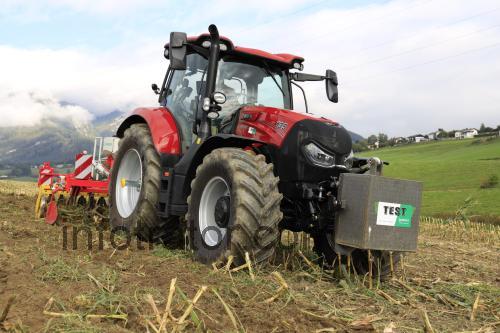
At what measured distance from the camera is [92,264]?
4348 mm

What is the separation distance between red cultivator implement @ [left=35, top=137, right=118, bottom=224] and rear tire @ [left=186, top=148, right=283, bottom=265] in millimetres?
3325

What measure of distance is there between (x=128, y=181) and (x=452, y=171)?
143 feet

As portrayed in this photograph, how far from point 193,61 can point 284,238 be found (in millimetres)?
3391

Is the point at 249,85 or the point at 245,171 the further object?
the point at 249,85

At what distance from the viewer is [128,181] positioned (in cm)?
701

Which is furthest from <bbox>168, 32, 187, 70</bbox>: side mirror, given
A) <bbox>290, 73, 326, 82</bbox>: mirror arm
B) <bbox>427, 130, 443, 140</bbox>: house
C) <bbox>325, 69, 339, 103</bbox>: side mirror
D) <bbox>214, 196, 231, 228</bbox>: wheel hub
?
<bbox>427, 130, 443, 140</bbox>: house

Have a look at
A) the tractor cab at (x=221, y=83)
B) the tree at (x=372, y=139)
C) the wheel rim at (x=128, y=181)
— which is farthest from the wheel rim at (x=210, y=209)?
the tree at (x=372, y=139)

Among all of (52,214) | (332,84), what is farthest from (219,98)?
(52,214)

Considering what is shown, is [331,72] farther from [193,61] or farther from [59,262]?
[59,262]

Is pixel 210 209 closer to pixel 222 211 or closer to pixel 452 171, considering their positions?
pixel 222 211

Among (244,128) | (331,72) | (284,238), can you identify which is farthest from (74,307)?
(284,238)

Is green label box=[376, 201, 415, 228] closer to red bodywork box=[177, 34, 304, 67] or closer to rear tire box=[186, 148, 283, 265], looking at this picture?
rear tire box=[186, 148, 283, 265]

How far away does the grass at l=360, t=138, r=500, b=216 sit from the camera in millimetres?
30500

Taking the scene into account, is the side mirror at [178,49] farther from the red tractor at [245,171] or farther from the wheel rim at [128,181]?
the wheel rim at [128,181]
